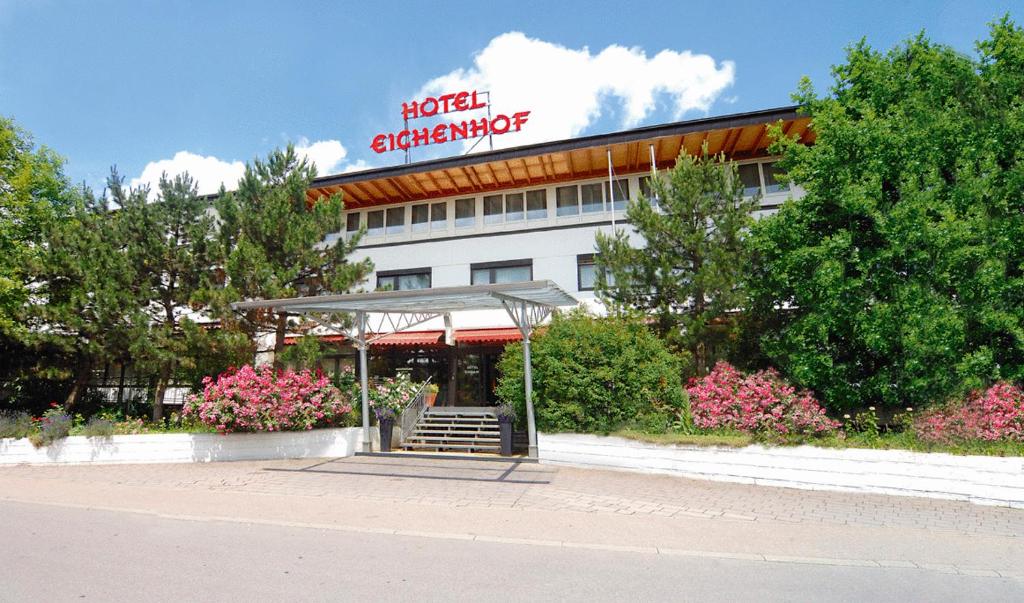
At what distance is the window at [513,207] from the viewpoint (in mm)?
19594

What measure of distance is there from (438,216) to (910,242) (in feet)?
48.0

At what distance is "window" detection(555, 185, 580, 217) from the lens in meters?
19.1

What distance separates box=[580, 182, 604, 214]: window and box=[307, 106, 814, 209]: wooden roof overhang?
396mm

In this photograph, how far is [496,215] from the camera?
65.1ft

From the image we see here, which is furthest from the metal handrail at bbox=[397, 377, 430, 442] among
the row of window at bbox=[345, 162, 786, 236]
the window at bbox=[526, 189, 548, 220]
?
the window at bbox=[526, 189, 548, 220]

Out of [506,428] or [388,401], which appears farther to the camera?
[388,401]

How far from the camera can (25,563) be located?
5.62m

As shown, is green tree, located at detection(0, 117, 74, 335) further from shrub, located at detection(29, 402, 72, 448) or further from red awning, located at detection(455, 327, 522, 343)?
red awning, located at detection(455, 327, 522, 343)

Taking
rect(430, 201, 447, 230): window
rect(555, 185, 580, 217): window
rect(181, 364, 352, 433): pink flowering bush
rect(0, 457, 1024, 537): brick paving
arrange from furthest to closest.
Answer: rect(430, 201, 447, 230): window → rect(555, 185, 580, 217): window → rect(181, 364, 352, 433): pink flowering bush → rect(0, 457, 1024, 537): brick paving

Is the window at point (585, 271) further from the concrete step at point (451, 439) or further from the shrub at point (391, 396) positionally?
the shrub at point (391, 396)

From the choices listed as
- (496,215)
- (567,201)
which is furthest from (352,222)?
(567,201)

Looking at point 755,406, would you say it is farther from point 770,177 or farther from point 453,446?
point 770,177

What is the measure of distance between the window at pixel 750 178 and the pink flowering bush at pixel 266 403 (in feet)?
45.9

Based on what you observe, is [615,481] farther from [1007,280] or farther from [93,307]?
[93,307]
